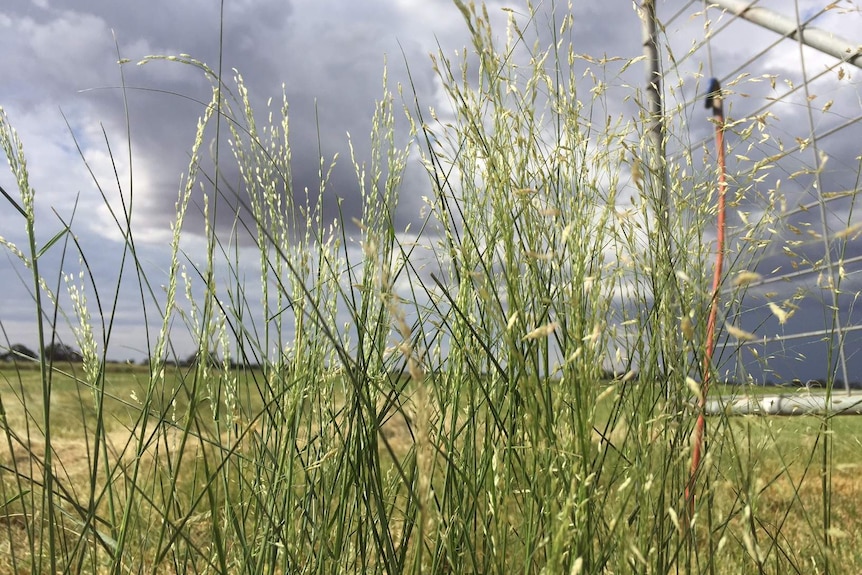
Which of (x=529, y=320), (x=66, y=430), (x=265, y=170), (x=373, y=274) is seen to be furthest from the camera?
(x=66, y=430)

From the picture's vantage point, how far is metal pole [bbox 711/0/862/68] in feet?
9.53

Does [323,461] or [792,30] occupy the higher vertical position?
[792,30]

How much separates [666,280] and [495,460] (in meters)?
0.44

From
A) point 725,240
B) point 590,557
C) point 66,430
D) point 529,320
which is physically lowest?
point 66,430

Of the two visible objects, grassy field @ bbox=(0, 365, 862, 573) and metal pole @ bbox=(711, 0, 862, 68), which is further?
metal pole @ bbox=(711, 0, 862, 68)

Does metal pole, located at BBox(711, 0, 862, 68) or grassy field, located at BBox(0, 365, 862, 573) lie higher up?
metal pole, located at BBox(711, 0, 862, 68)

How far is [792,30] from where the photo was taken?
329 cm

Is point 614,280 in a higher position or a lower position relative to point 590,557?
higher

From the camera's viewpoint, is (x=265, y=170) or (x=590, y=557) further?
(x=265, y=170)

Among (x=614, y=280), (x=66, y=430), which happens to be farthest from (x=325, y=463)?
(x=66, y=430)

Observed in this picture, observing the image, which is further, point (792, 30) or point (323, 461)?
point (792, 30)

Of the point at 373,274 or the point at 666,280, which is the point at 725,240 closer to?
the point at 666,280

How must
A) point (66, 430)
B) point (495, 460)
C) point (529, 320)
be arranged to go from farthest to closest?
point (66, 430), point (529, 320), point (495, 460)

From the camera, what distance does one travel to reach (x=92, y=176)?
1.14 metres
